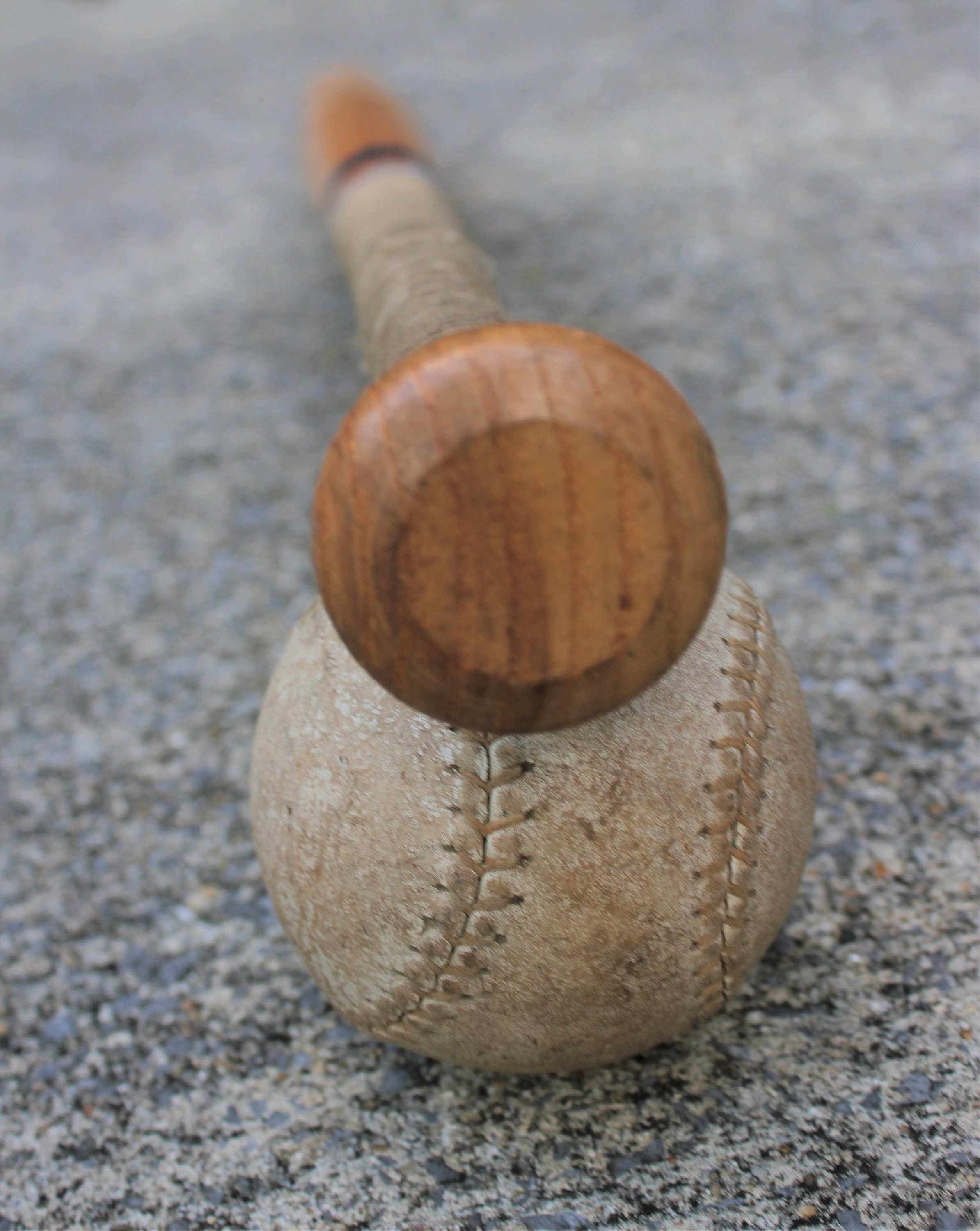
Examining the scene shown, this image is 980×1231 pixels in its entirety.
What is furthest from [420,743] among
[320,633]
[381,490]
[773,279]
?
[773,279]

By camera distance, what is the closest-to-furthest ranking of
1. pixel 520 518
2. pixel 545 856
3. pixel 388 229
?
pixel 520 518 → pixel 545 856 → pixel 388 229

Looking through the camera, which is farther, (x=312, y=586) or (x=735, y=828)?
(x=312, y=586)

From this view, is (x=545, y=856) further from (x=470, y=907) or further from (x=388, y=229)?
(x=388, y=229)

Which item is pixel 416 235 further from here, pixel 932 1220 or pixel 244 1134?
pixel 932 1220

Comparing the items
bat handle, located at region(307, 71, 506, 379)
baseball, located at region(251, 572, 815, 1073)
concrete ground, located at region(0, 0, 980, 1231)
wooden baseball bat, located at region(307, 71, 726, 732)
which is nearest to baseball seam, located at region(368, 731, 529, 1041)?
baseball, located at region(251, 572, 815, 1073)

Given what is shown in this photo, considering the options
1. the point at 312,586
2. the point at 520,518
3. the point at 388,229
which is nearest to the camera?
the point at 520,518

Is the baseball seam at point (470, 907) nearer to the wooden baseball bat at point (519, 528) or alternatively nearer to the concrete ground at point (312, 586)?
the wooden baseball bat at point (519, 528)

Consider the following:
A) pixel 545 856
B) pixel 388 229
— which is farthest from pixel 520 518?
pixel 388 229
